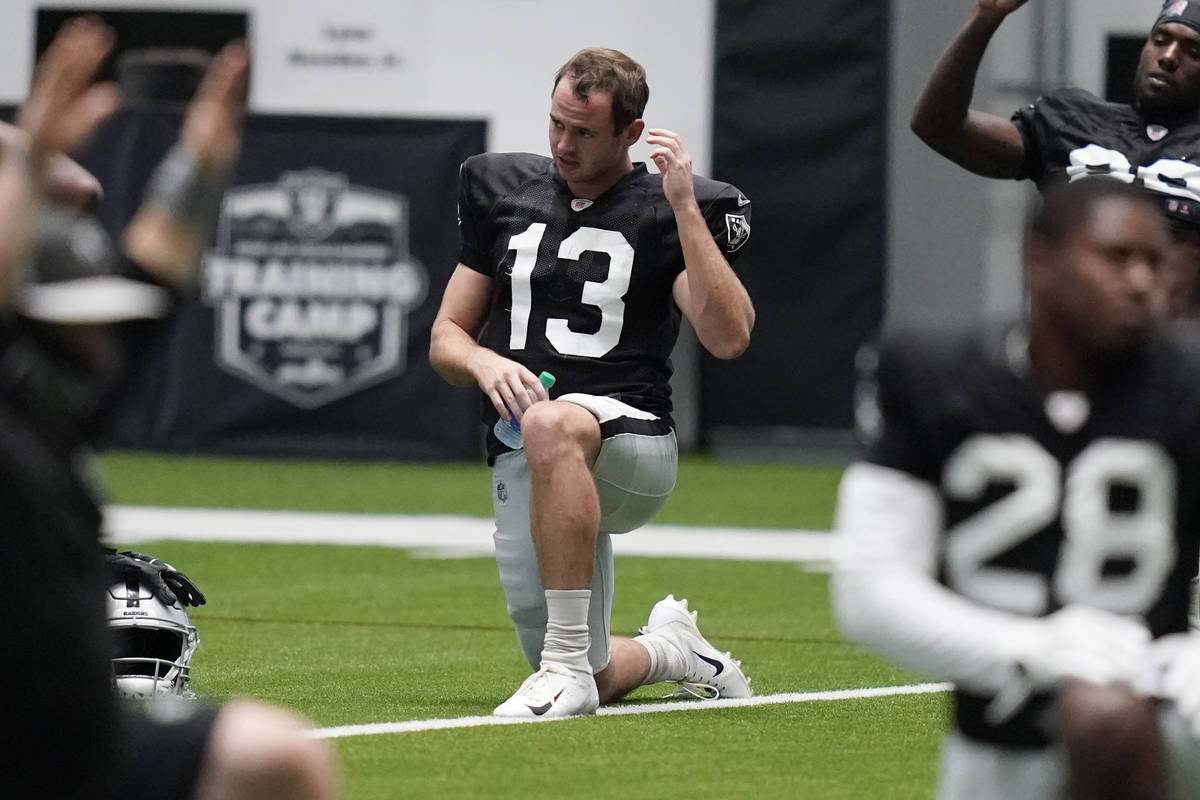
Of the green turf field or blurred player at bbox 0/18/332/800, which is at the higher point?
blurred player at bbox 0/18/332/800

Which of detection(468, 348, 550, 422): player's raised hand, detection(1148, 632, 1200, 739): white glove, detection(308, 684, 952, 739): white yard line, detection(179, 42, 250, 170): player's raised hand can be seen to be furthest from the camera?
detection(468, 348, 550, 422): player's raised hand

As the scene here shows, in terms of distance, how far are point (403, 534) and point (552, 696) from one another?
4.15 m

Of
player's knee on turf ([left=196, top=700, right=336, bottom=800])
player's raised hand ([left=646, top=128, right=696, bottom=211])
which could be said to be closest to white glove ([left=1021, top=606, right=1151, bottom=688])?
player's knee on turf ([left=196, top=700, right=336, bottom=800])

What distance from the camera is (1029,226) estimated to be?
9.09 feet

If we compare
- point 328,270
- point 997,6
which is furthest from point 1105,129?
point 328,270

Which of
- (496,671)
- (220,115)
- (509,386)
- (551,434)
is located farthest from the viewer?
(496,671)

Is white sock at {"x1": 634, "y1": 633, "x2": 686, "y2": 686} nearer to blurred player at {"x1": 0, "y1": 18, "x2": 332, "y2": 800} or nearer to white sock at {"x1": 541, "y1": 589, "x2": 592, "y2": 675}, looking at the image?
white sock at {"x1": 541, "y1": 589, "x2": 592, "y2": 675}

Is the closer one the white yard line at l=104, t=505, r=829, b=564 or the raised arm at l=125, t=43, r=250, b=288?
the raised arm at l=125, t=43, r=250, b=288

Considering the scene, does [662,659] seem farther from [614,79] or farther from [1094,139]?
[1094,139]

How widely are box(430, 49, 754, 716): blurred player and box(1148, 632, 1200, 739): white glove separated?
2.09 m

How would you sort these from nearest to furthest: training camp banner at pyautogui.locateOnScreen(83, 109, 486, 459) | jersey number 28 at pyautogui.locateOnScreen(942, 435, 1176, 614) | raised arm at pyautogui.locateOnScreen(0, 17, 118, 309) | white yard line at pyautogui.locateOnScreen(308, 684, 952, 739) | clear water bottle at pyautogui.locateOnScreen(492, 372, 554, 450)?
raised arm at pyautogui.locateOnScreen(0, 17, 118, 309) < jersey number 28 at pyautogui.locateOnScreen(942, 435, 1176, 614) < white yard line at pyautogui.locateOnScreen(308, 684, 952, 739) < clear water bottle at pyautogui.locateOnScreen(492, 372, 554, 450) < training camp banner at pyautogui.locateOnScreen(83, 109, 486, 459)

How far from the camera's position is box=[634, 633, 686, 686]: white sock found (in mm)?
4980

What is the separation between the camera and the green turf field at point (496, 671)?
407cm

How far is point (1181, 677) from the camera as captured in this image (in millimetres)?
2570
